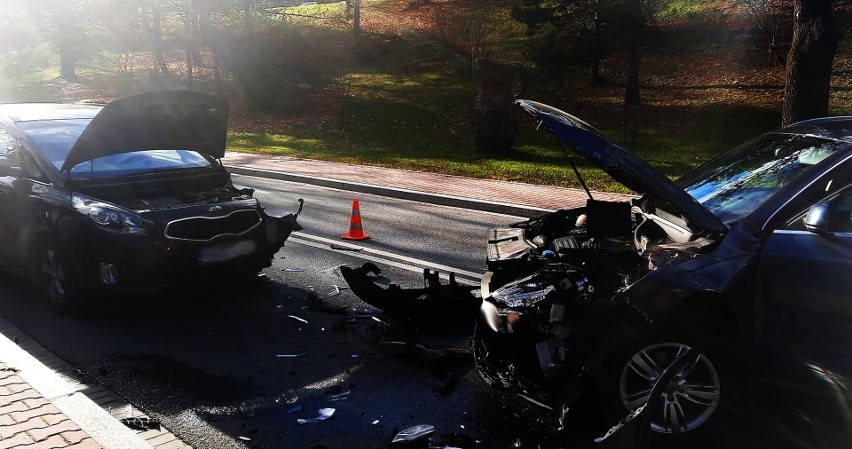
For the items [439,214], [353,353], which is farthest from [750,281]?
[439,214]

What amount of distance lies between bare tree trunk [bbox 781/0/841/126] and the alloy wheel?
1013 cm

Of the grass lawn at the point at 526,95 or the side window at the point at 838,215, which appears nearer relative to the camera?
the side window at the point at 838,215

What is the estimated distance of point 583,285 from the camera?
3992mm

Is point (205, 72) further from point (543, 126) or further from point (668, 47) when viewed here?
point (543, 126)

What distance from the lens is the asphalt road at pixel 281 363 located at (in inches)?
166

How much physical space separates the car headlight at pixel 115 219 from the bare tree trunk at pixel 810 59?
10.9 metres

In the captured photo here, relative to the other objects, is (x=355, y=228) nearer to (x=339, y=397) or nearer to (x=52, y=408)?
(x=339, y=397)

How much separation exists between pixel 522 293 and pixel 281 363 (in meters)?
2.01

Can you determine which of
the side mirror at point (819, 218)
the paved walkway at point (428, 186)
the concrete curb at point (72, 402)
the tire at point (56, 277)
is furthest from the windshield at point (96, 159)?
the paved walkway at point (428, 186)

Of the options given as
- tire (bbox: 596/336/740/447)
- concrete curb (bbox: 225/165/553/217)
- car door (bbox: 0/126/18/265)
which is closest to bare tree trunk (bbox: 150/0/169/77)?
concrete curb (bbox: 225/165/553/217)

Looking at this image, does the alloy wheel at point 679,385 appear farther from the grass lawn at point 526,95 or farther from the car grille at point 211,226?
the grass lawn at point 526,95

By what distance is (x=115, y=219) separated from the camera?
5.89 m

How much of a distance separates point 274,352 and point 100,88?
3843 centimetres

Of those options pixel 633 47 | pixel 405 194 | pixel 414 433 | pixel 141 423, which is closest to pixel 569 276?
pixel 414 433
